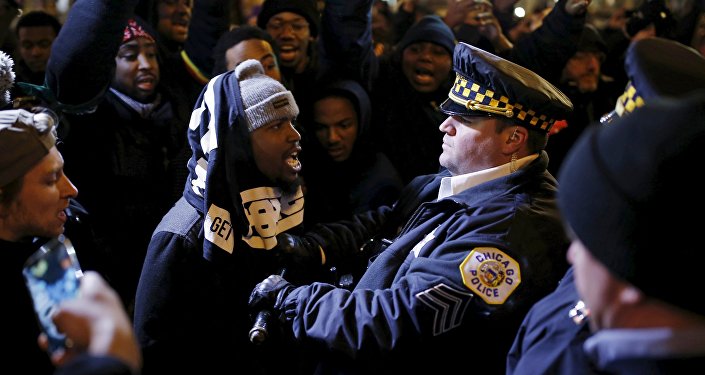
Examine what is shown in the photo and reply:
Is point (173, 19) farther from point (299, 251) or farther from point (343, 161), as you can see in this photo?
point (299, 251)

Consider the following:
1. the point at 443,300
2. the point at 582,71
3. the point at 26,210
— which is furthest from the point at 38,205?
the point at 582,71

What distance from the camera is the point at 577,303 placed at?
2115 mm

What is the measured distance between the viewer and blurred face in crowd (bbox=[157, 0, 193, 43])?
555 centimetres

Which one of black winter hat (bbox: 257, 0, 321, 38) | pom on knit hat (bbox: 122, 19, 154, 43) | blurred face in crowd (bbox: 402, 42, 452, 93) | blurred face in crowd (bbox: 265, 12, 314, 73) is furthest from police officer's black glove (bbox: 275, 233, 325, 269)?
black winter hat (bbox: 257, 0, 321, 38)

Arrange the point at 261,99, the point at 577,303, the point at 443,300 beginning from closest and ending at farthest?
the point at 577,303 < the point at 443,300 < the point at 261,99

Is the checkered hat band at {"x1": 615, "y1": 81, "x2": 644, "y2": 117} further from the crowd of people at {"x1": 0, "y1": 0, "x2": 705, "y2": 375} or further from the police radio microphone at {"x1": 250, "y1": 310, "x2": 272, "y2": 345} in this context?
the police radio microphone at {"x1": 250, "y1": 310, "x2": 272, "y2": 345}

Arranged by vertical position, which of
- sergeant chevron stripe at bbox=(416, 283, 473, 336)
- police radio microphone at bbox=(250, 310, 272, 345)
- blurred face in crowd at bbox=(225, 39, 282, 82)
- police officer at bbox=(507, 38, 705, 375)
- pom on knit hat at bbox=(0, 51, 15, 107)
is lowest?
police radio microphone at bbox=(250, 310, 272, 345)

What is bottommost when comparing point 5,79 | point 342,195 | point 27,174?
point 342,195

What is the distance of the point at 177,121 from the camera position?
4.74m

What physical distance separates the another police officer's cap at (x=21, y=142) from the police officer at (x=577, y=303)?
5.36 ft

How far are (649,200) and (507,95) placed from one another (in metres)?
1.71

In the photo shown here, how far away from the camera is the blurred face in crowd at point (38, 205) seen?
2.42 m

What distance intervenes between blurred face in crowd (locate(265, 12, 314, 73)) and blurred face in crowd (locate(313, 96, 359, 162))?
58 cm

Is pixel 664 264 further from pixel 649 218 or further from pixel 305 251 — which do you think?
pixel 305 251
